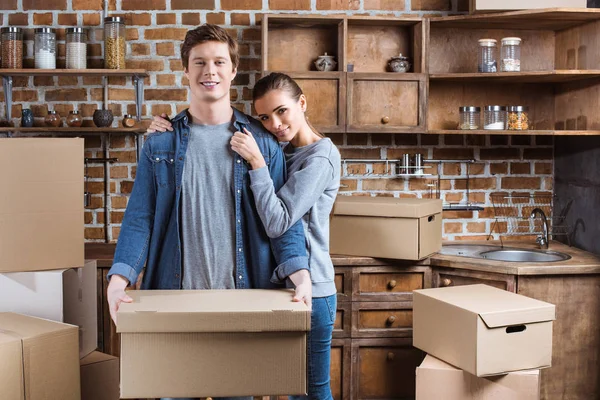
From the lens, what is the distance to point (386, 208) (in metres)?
3.07

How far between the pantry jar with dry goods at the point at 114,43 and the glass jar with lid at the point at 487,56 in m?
1.67

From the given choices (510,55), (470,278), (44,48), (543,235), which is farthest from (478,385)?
(44,48)

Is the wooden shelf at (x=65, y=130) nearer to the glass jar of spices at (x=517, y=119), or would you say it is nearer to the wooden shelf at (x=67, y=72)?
the wooden shelf at (x=67, y=72)

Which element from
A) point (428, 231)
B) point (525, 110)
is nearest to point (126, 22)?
point (428, 231)

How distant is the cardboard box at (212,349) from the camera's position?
5.27 ft

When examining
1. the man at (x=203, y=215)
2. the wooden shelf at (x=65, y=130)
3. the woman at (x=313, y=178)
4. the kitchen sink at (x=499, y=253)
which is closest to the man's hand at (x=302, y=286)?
the man at (x=203, y=215)

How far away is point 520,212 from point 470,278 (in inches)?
29.0

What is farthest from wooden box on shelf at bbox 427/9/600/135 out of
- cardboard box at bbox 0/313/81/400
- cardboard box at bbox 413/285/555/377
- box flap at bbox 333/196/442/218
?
cardboard box at bbox 0/313/81/400

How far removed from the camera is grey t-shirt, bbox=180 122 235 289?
1895mm

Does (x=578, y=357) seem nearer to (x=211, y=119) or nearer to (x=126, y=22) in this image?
(x=211, y=119)

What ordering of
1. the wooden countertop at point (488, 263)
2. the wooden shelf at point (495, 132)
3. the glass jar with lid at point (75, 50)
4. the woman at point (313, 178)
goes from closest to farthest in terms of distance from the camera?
1. the woman at point (313, 178)
2. the wooden countertop at point (488, 263)
3. the wooden shelf at point (495, 132)
4. the glass jar with lid at point (75, 50)

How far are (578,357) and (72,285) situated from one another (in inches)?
82.6

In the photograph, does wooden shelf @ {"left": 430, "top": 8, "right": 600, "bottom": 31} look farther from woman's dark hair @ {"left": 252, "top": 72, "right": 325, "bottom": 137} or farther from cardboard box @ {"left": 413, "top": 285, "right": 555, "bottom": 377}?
woman's dark hair @ {"left": 252, "top": 72, "right": 325, "bottom": 137}

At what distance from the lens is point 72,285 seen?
8.95ft
